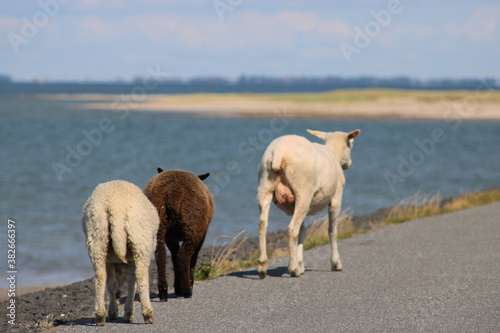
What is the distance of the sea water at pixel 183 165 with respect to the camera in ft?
63.2

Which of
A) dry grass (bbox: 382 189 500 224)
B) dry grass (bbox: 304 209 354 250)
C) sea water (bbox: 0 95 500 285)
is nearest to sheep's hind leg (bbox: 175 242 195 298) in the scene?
sea water (bbox: 0 95 500 285)

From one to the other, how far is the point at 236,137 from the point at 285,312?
51.9 metres

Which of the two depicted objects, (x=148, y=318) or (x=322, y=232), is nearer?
(x=148, y=318)

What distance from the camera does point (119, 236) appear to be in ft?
26.3

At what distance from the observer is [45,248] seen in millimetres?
17000

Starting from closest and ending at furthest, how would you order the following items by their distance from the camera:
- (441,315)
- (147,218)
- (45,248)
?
(147,218) → (441,315) → (45,248)

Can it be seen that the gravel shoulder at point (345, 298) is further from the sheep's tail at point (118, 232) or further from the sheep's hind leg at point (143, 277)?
the sheep's tail at point (118, 232)

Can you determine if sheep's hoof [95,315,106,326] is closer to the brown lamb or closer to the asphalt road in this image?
the asphalt road

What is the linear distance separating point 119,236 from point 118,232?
1.7 inches

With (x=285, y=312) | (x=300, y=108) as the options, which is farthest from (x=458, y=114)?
(x=285, y=312)

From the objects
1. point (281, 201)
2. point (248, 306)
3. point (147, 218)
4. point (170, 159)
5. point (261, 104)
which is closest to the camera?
point (147, 218)

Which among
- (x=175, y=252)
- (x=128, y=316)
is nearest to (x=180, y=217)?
(x=175, y=252)

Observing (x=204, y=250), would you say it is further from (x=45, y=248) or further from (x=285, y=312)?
(x=285, y=312)

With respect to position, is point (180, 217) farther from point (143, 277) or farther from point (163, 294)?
point (143, 277)
